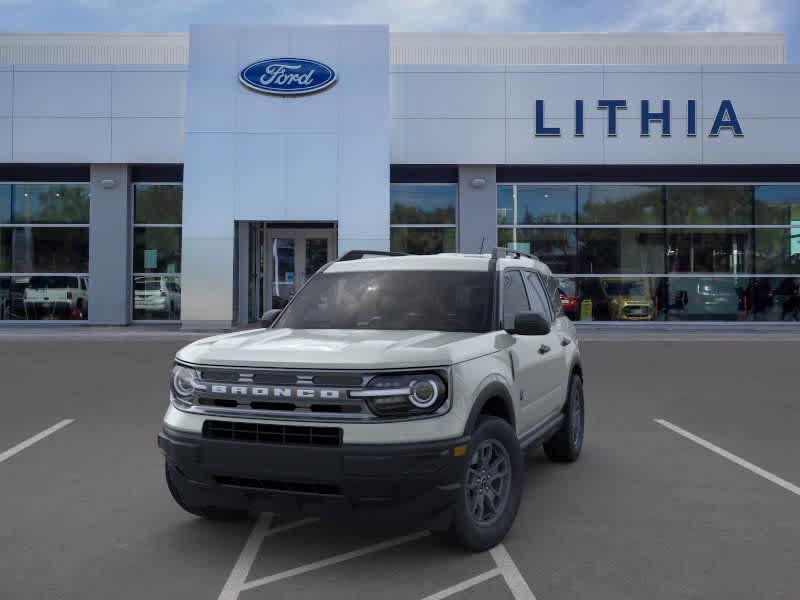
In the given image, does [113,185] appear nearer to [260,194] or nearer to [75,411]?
[260,194]

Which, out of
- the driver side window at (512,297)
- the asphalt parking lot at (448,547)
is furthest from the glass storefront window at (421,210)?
the driver side window at (512,297)

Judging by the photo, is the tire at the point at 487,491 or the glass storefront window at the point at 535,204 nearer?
the tire at the point at 487,491

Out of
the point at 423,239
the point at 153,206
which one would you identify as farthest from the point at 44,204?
the point at 423,239

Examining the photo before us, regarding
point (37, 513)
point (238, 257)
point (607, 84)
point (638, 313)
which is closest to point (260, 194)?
point (238, 257)

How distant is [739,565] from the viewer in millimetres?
4355

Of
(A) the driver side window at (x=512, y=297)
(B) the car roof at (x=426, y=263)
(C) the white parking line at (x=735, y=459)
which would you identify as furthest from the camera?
(C) the white parking line at (x=735, y=459)

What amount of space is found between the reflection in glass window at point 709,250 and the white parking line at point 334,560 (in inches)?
857

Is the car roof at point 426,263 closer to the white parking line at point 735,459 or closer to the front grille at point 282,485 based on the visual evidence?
the front grille at point 282,485

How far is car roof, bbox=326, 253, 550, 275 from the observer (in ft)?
18.7

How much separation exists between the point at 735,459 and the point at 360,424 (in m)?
4.44

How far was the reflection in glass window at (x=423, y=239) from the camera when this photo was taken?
2439 cm

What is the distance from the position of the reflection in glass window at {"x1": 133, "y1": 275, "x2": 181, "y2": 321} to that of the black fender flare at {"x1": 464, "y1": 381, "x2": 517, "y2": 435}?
21.2 meters

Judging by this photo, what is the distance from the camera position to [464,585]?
405 centimetres

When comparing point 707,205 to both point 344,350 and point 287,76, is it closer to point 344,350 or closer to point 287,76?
point 287,76
